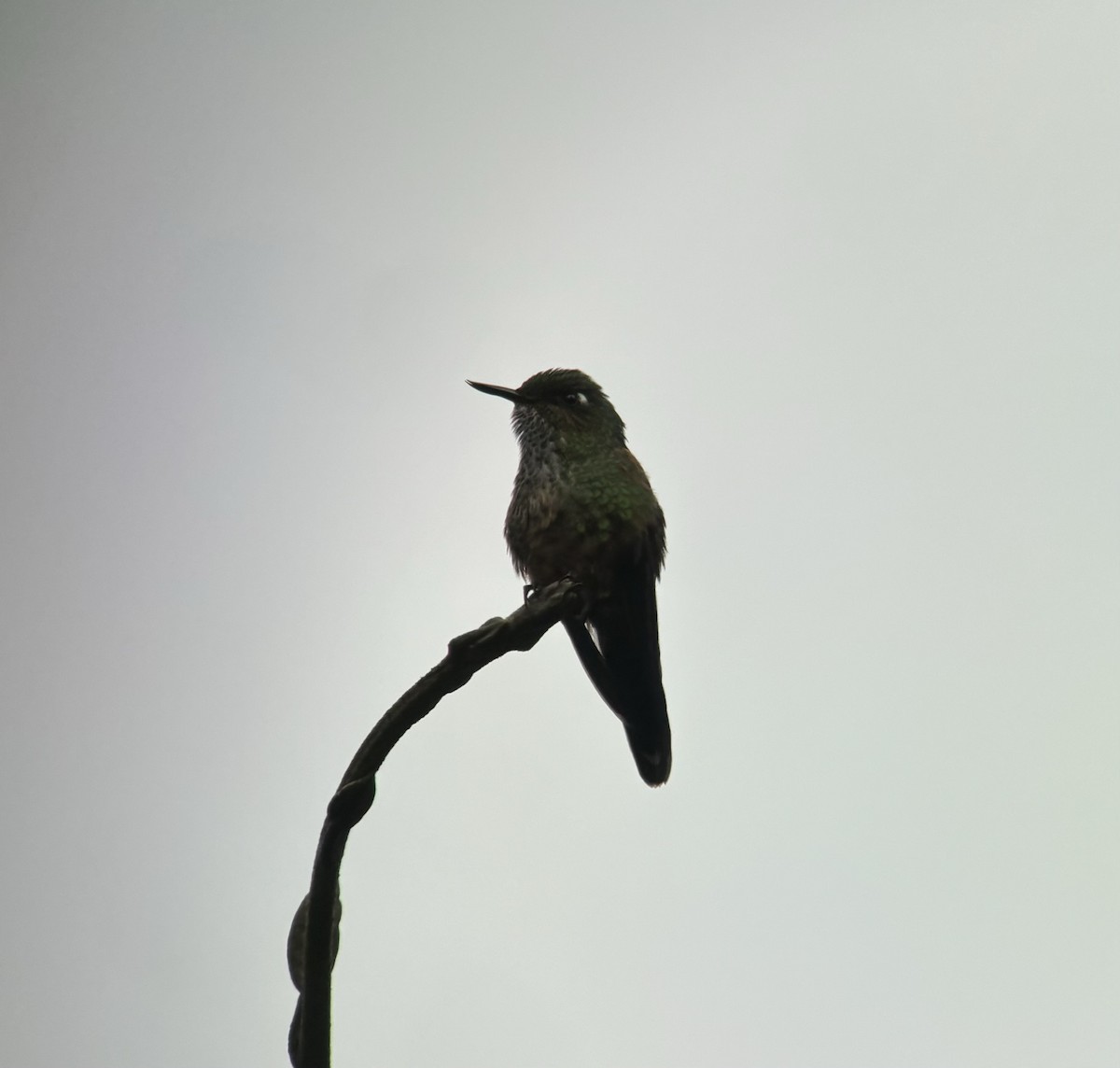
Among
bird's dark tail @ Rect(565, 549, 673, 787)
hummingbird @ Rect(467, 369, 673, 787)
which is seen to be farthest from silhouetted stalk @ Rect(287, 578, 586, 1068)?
bird's dark tail @ Rect(565, 549, 673, 787)

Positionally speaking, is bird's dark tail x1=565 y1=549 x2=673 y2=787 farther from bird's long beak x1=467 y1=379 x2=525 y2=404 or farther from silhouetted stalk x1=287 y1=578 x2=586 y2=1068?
silhouetted stalk x1=287 y1=578 x2=586 y2=1068

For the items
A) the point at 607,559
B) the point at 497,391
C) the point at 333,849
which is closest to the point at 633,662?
the point at 607,559

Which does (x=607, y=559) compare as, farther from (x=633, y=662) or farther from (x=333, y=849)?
(x=333, y=849)

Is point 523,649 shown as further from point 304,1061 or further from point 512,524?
point 512,524

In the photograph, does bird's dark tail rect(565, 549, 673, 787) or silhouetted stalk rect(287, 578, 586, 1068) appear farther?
bird's dark tail rect(565, 549, 673, 787)

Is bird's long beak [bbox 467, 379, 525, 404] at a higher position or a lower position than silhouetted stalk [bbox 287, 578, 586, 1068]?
higher

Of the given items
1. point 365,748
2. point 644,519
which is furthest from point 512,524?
point 365,748

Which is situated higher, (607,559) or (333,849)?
(607,559)
